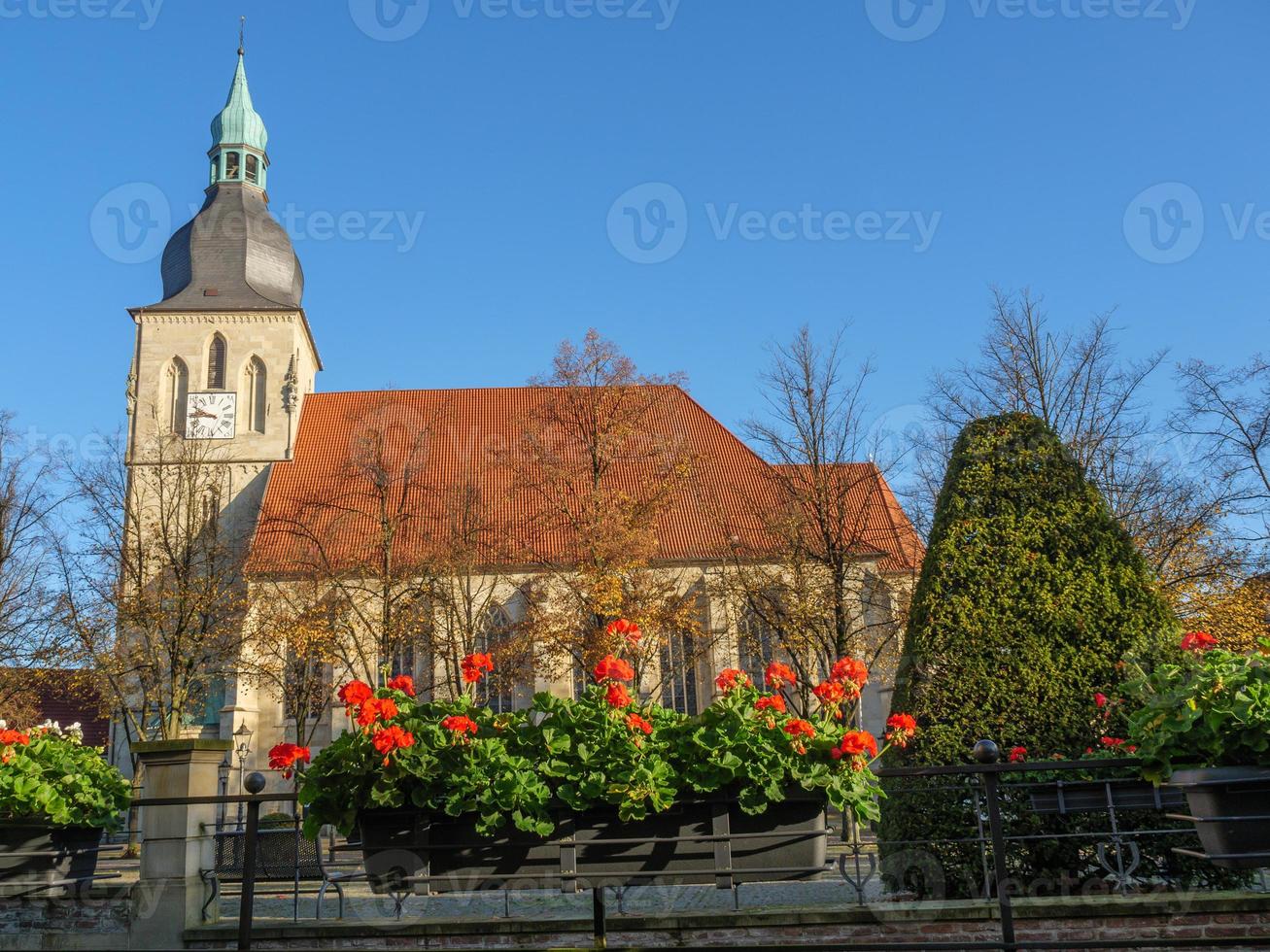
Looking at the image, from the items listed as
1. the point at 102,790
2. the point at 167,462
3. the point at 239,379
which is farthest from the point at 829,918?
the point at 239,379

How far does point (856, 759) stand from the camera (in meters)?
6.38

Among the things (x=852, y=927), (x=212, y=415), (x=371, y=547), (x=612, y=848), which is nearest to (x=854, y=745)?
A: (x=852, y=927)

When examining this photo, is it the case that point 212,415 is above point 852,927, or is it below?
above

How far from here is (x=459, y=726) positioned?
6.43 m

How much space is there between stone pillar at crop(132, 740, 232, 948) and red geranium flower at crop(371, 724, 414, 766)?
6.91 ft

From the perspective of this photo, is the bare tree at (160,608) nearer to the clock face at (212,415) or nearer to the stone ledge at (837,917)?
the clock face at (212,415)

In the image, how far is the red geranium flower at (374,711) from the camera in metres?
6.41

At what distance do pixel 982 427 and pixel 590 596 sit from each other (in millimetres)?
13692

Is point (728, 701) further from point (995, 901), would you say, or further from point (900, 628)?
point (900, 628)

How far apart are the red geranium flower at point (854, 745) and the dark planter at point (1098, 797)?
1472mm

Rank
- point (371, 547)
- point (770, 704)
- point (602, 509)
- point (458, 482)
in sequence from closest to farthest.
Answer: point (770, 704)
point (602, 509)
point (371, 547)
point (458, 482)

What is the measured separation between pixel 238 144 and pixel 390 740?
122ft

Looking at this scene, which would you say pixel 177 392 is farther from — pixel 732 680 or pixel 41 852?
pixel 732 680

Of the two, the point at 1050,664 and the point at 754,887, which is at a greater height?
the point at 1050,664
